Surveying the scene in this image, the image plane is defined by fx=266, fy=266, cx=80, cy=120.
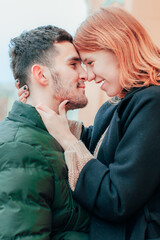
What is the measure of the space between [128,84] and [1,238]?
2.48ft

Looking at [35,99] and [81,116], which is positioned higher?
[35,99]

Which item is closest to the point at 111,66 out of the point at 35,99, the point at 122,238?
the point at 35,99

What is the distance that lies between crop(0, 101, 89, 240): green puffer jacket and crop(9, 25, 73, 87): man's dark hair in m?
0.34

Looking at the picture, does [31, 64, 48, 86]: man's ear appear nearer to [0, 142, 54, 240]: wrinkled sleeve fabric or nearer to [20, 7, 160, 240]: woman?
[20, 7, 160, 240]: woman

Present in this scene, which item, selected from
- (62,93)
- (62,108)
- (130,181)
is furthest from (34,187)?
(62,93)

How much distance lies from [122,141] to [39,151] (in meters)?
0.31

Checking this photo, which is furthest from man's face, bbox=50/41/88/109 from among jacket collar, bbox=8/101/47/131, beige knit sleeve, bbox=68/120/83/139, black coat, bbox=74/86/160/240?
black coat, bbox=74/86/160/240

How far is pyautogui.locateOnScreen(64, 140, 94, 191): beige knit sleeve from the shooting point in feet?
3.34

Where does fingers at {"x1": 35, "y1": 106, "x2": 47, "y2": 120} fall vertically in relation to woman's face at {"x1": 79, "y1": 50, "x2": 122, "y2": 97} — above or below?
below

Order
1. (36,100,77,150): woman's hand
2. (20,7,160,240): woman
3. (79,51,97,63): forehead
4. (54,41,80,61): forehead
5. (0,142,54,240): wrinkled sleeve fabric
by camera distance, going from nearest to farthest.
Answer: (0,142,54,240): wrinkled sleeve fabric
(20,7,160,240): woman
(36,100,77,150): woman's hand
(79,51,97,63): forehead
(54,41,80,61): forehead

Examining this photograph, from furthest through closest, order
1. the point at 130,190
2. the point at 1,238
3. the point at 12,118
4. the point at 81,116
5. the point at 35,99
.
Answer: the point at 81,116 → the point at 35,99 → the point at 12,118 → the point at 130,190 → the point at 1,238

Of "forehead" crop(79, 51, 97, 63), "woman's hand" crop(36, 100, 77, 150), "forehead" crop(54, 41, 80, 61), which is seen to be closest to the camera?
"woman's hand" crop(36, 100, 77, 150)

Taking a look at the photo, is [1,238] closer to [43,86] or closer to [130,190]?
[130,190]

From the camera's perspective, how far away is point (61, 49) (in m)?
1.38
